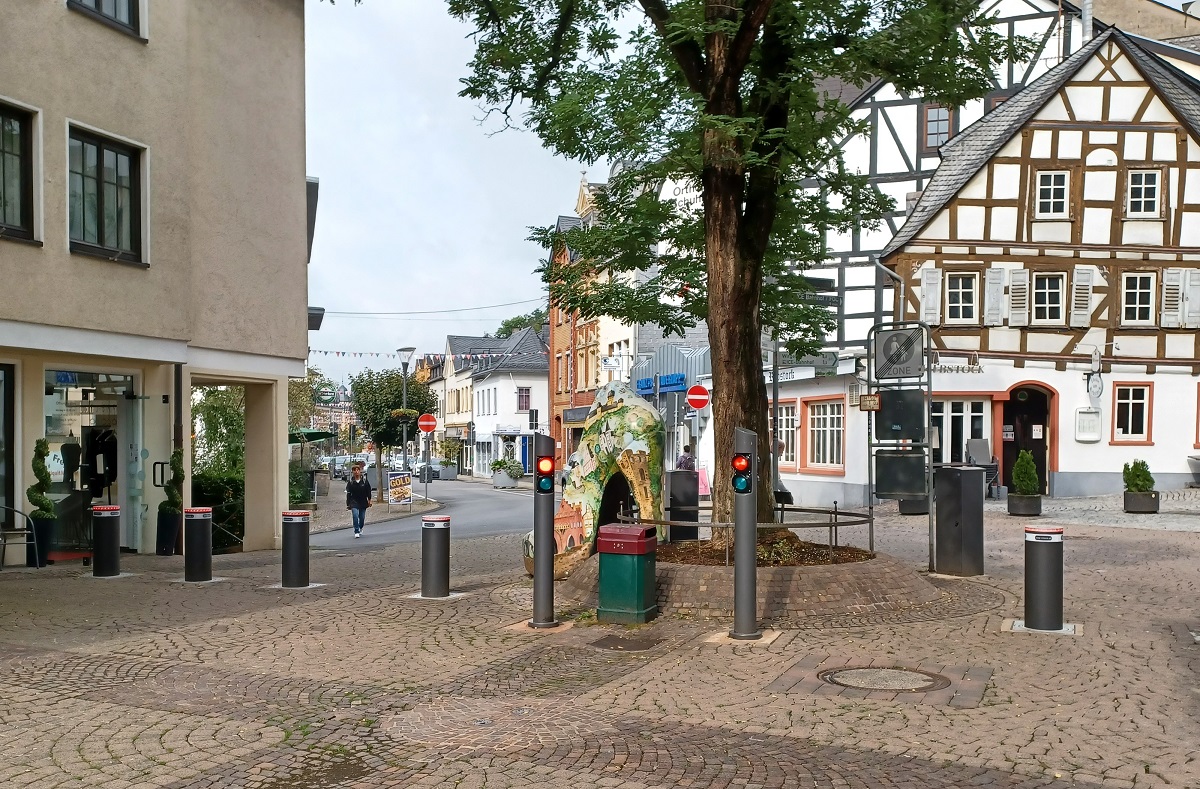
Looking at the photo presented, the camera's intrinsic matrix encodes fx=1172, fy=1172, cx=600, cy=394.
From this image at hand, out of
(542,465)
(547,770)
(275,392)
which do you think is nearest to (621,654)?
(542,465)

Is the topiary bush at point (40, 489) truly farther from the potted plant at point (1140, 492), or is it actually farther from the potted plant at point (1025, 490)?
the potted plant at point (1140, 492)

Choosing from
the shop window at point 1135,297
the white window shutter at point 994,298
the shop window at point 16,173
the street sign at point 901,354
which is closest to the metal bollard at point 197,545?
the shop window at point 16,173

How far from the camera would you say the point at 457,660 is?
8781 millimetres

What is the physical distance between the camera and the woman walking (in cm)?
2512

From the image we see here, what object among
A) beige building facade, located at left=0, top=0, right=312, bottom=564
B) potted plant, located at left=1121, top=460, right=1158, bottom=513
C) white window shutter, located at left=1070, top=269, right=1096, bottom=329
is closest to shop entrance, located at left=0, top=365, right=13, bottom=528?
beige building facade, located at left=0, top=0, right=312, bottom=564

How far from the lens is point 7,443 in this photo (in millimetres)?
15195

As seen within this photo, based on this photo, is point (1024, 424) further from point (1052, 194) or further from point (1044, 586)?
point (1044, 586)

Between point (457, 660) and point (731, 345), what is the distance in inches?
185

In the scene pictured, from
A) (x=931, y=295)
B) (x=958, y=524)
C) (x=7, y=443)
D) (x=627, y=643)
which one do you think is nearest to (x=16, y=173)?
(x=7, y=443)

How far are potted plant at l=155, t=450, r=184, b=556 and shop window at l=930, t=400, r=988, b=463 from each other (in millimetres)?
18556

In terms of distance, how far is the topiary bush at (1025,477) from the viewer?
2355 centimetres

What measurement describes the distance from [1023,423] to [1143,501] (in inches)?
248

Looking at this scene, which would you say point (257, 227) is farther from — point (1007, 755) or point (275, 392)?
point (1007, 755)

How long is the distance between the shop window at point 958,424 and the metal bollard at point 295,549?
1957 centimetres
